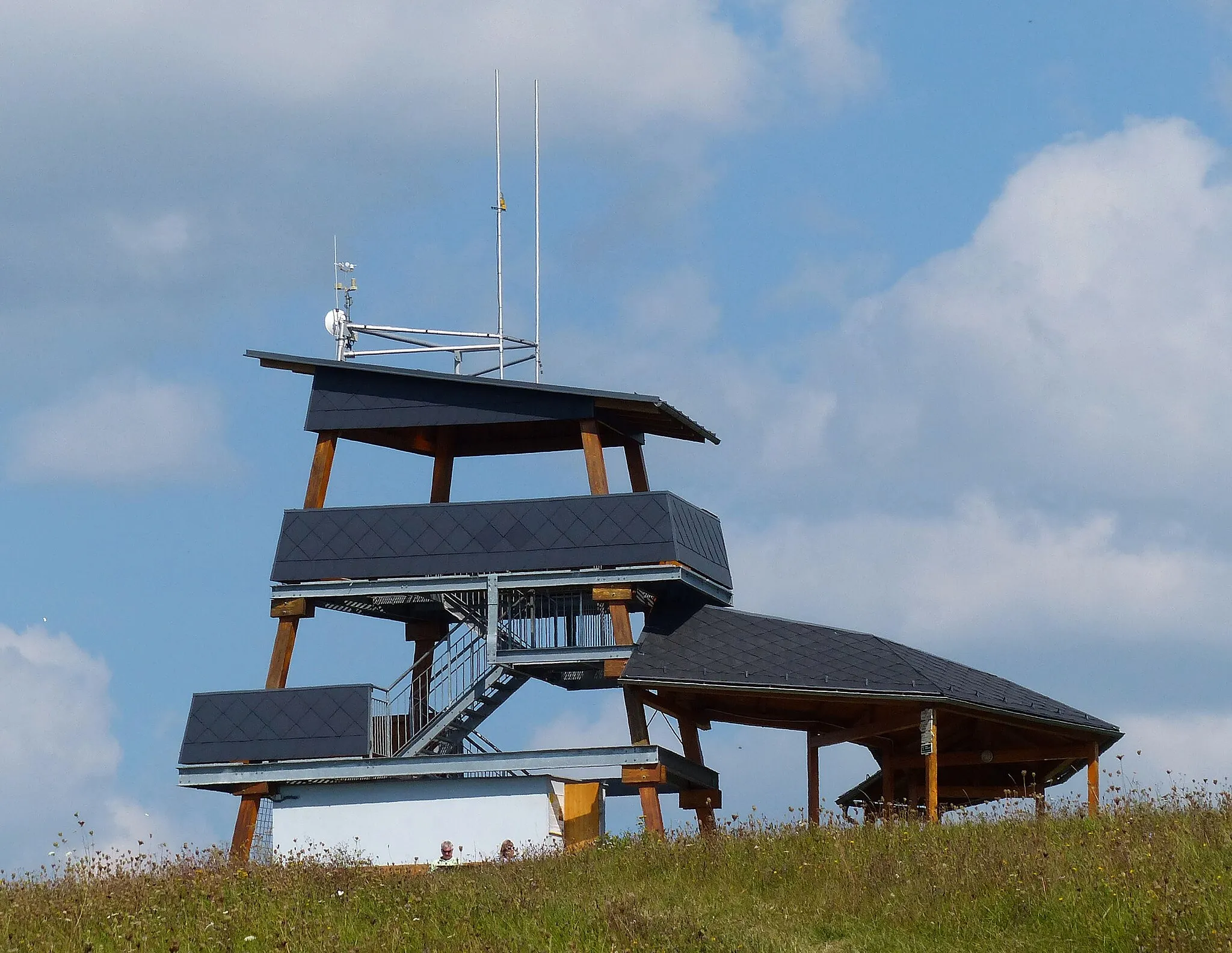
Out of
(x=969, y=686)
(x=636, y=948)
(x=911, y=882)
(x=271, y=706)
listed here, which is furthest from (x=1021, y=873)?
(x=271, y=706)

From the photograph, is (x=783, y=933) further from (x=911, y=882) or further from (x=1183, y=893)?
(x=1183, y=893)

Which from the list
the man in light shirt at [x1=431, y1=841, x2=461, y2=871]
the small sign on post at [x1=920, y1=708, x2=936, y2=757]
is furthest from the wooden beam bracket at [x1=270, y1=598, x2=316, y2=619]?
the small sign on post at [x1=920, y1=708, x2=936, y2=757]

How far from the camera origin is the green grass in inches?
742

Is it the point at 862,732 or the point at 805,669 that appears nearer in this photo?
the point at 805,669

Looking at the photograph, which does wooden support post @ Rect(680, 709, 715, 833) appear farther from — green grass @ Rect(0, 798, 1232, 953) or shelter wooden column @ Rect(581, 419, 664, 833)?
green grass @ Rect(0, 798, 1232, 953)

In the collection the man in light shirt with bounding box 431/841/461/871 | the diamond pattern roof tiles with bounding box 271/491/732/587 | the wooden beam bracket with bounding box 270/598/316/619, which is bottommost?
the man in light shirt with bounding box 431/841/461/871

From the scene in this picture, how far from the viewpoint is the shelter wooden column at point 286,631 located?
34531 mm

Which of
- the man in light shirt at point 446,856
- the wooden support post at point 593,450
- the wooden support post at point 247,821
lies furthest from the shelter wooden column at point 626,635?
the wooden support post at point 247,821

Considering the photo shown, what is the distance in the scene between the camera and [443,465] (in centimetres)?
3922

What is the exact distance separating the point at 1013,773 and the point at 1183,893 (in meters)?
21.5

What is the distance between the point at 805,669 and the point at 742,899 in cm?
1083

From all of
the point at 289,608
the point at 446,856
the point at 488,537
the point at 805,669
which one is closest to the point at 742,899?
the point at 805,669

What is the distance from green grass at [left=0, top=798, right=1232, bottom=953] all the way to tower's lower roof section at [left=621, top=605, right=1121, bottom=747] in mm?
6989

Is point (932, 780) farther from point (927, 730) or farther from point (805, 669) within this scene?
point (805, 669)
